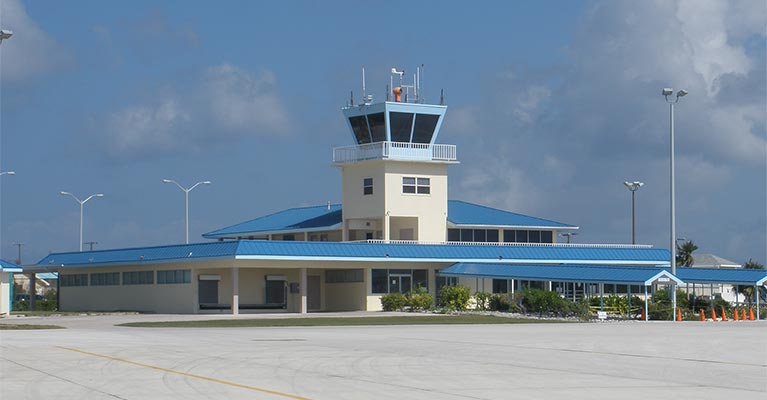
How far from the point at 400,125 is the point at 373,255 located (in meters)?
10.1

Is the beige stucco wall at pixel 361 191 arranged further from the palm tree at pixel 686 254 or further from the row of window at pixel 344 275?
the palm tree at pixel 686 254

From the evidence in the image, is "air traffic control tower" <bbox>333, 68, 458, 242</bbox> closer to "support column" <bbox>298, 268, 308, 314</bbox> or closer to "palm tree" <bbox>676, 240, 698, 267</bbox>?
"support column" <bbox>298, 268, 308, 314</bbox>

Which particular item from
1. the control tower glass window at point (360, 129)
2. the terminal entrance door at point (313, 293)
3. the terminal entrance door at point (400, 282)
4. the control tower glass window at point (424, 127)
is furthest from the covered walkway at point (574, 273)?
the control tower glass window at point (360, 129)

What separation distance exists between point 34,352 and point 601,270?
37.8 metres

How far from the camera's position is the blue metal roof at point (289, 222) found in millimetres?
82250

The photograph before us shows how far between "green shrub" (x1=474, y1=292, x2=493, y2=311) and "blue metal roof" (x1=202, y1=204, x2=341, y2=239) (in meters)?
14.4

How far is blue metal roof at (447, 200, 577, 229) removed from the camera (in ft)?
259

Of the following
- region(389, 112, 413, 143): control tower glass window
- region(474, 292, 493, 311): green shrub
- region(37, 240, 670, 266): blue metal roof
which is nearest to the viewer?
region(37, 240, 670, 266): blue metal roof

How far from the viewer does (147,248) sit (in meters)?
72.4

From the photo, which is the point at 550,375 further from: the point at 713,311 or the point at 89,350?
the point at 713,311

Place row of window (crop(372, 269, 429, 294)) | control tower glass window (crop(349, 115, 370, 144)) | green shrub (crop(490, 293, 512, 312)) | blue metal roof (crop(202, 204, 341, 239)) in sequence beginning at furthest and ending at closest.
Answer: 1. blue metal roof (crop(202, 204, 341, 239))
2. control tower glass window (crop(349, 115, 370, 144))
3. row of window (crop(372, 269, 429, 294))
4. green shrub (crop(490, 293, 512, 312))

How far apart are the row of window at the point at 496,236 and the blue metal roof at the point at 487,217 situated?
63 centimetres

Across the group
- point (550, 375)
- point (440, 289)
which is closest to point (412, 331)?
point (550, 375)

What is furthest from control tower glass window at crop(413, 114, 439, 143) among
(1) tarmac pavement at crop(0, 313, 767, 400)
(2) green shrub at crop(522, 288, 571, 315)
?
(1) tarmac pavement at crop(0, 313, 767, 400)
